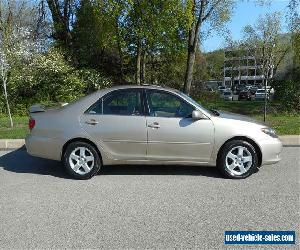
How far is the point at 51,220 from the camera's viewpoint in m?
4.21

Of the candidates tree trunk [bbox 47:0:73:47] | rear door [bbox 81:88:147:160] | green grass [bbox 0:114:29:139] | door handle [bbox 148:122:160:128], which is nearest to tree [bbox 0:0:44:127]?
green grass [bbox 0:114:29:139]

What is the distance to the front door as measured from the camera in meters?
5.79

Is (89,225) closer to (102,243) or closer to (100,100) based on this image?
(102,243)

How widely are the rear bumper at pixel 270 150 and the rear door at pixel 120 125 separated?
6.35 feet

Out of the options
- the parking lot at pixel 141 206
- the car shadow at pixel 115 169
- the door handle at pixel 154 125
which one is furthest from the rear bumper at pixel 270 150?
the door handle at pixel 154 125

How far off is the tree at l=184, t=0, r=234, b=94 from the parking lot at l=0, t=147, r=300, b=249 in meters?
10.5

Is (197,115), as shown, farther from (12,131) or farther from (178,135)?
(12,131)

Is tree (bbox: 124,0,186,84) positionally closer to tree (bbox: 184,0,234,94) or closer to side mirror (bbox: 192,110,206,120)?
tree (bbox: 184,0,234,94)

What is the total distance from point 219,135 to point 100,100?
2.05 m

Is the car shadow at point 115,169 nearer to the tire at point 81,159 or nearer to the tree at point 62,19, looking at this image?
the tire at point 81,159

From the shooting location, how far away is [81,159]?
5.94 m

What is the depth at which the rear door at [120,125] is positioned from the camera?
5.86 meters

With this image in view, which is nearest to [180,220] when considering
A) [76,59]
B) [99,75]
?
[99,75]

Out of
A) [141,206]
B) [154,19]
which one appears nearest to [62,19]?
[154,19]
